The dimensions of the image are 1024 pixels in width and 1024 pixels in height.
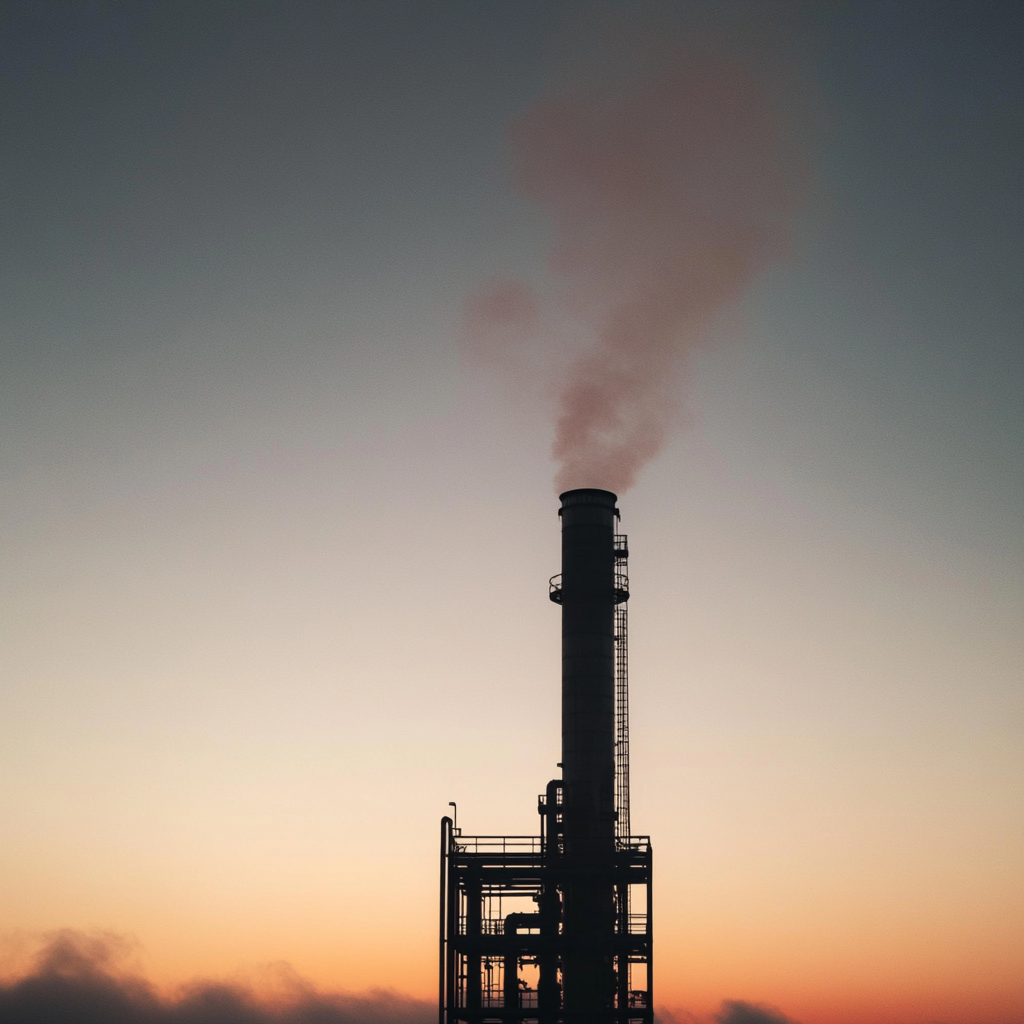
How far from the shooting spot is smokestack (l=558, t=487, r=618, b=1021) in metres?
49.7

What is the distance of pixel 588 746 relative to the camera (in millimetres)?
52156

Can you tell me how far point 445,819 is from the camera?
5284cm

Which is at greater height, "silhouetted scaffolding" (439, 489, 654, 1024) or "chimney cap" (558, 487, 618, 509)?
"chimney cap" (558, 487, 618, 509)

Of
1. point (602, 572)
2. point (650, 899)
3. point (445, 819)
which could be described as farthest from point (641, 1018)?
point (602, 572)

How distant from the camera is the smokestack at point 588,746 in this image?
4972 centimetres

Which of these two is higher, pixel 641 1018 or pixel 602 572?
pixel 602 572

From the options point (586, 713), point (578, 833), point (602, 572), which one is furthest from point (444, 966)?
point (602, 572)

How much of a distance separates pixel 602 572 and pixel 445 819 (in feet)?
34.3

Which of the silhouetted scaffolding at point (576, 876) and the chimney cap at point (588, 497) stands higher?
the chimney cap at point (588, 497)

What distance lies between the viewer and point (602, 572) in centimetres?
5331

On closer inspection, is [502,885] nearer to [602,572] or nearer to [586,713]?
[586,713]

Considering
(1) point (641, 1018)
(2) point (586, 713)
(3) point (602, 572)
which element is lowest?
(1) point (641, 1018)

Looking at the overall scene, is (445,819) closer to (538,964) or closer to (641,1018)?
(538,964)

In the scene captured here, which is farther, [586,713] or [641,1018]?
[586,713]
